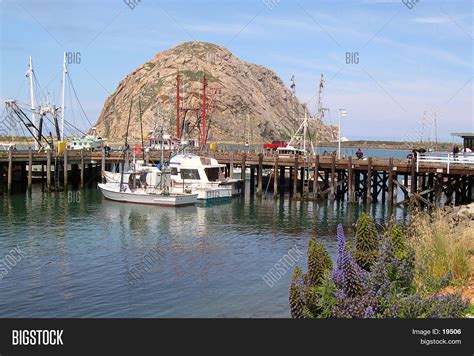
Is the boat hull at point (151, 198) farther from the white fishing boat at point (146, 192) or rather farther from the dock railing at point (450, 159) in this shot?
the dock railing at point (450, 159)

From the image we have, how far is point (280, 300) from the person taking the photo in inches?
944

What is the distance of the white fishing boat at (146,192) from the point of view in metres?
53.8

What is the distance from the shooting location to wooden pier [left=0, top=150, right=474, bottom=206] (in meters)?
51.0

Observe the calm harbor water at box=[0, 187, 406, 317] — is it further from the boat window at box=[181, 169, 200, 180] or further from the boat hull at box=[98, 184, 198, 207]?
the boat window at box=[181, 169, 200, 180]

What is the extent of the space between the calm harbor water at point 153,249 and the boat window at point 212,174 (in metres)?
4.69

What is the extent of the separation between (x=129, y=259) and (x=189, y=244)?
18.3ft

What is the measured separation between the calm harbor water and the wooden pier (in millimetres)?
2703

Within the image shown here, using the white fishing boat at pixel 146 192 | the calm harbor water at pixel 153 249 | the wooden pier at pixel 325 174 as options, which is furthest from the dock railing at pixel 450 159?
the white fishing boat at pixel 146 192

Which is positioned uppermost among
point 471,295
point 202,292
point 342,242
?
point 342,242
